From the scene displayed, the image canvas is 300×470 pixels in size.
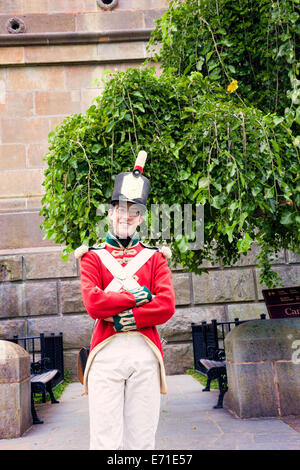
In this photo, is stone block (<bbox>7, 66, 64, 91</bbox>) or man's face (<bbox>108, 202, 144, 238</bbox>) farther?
stone block (<bbox>7, 66, 64, 91</bbox>)

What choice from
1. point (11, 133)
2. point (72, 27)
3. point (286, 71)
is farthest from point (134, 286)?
point (72, 27)

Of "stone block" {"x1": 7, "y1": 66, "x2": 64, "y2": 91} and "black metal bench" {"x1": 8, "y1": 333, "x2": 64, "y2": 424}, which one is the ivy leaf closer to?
"black metal bench" {"x1": 8, "y1": 333, "x2": 64, "y2": 424}

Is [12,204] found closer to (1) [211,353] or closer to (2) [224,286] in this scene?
(2) [224,286]

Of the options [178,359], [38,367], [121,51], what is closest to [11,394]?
[38,367]

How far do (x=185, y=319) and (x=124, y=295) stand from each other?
19.3 ft

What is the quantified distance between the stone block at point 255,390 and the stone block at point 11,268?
184 inches

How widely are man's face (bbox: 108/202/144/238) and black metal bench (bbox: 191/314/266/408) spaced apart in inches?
127

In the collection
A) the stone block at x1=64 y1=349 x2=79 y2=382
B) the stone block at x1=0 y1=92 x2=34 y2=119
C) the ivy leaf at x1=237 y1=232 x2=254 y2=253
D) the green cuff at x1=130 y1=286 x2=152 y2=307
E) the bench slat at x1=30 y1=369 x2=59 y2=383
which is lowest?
the stone block at x1=64 y1=349 x2=79 y2=382

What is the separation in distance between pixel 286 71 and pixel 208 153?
1.48 meters

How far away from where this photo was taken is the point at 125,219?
2764mm

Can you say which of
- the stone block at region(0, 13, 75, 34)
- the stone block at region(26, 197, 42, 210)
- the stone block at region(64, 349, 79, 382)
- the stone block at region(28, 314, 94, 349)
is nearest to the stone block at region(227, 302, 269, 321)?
the stone block at region(28, 314, 94, 349)

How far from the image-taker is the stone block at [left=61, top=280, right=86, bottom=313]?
8.10 m

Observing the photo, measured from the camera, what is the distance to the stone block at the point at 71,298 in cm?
810

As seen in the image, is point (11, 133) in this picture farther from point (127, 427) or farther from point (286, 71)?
point (127, 427)
